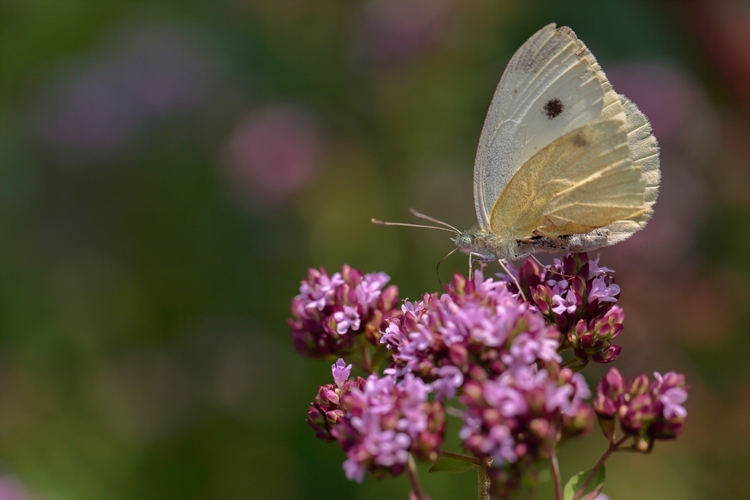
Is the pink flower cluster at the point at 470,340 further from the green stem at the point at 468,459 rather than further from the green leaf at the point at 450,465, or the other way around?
the green leaf at the point at 450,465

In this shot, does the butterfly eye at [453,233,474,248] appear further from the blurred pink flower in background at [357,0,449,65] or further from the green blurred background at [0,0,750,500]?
the blurred pink flower in background at [357,0,449,65]

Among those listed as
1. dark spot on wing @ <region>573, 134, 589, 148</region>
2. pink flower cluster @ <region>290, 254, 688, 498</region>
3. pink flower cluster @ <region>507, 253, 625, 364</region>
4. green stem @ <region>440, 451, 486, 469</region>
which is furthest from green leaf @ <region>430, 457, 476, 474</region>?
dark spot on wing @ <region>573, 134, 589, 148</region>

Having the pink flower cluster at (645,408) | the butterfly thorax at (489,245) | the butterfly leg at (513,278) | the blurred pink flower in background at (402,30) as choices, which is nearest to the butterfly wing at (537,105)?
the butterfly thorax at (489,245)

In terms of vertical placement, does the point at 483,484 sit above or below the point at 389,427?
below

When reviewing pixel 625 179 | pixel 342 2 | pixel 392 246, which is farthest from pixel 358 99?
pixel 625 179

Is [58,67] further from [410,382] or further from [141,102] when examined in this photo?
[410,382]

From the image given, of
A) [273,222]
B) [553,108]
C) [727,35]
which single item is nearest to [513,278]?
[553,108]

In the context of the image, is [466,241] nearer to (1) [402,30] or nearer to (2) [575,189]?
(2) [575,189]
